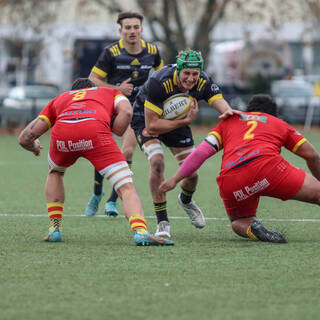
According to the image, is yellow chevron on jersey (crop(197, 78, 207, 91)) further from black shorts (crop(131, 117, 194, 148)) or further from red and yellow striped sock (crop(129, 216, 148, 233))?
red and yellow striped sock (crop(129, 216, 148, 233))

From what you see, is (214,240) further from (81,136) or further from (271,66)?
(271,66)

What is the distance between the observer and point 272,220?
9227 millimetres

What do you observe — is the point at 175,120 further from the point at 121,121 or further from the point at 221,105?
the point at 121,121

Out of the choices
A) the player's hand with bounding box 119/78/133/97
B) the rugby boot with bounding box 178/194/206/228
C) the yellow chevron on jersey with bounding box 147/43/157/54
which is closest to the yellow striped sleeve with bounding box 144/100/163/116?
the rugby boot with bounding box 178/194/206/228

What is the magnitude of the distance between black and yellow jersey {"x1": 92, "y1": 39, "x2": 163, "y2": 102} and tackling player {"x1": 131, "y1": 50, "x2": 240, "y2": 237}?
1.78m

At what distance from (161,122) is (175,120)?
0.42 ft

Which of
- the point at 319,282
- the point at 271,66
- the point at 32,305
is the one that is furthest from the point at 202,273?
the point at 271,66

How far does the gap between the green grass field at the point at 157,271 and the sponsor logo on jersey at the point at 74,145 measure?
83 cm

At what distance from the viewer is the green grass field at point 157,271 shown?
491cm

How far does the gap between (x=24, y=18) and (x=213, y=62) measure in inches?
402

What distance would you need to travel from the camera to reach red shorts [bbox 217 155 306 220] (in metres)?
7.19

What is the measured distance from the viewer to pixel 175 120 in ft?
25.4

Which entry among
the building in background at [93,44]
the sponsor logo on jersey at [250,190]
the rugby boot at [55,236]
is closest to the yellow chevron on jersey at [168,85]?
the sponsor logo on jersey at [250,190]

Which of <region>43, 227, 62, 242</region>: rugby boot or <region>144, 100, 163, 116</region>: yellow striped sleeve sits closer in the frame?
<region>43, 227, 62, 242</region>: rugby boot
